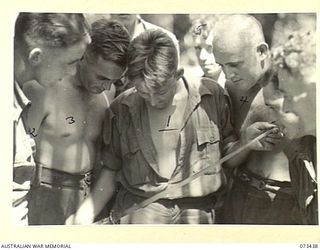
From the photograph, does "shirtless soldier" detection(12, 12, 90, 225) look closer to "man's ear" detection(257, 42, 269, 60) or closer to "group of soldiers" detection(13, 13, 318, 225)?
"group of soldiers" detection(13, 13, 318, 225)

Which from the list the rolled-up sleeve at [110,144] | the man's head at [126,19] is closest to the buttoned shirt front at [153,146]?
the rolled-up sleeve at [110,144]

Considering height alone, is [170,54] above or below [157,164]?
above

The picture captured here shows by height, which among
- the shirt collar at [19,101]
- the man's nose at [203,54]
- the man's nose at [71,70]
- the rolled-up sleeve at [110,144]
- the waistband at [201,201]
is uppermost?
the man's nose at [203,54]

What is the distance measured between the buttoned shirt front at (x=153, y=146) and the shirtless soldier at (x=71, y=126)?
27mm

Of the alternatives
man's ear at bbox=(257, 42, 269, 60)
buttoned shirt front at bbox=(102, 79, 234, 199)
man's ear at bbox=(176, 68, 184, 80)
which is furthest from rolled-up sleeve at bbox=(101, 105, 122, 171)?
man's ear at bbox=(257, 42, 269, 60)

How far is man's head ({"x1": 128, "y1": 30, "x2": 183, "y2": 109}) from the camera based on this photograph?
0.73 metres

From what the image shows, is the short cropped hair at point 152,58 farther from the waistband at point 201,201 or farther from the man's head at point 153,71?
the waistband at point 201,201

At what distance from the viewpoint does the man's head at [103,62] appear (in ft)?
2.38

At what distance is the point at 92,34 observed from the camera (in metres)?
0.73

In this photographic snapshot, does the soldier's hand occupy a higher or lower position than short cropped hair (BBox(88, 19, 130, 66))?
lower

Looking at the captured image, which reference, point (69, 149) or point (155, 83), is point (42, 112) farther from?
point (155, 83)

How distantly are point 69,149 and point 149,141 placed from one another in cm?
12
